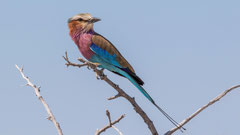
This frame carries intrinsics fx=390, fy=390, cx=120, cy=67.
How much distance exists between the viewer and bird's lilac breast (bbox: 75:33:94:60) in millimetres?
6730

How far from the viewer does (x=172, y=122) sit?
4.91 meters

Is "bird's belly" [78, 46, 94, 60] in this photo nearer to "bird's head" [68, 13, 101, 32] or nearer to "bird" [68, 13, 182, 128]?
"bird" [68, 13, 182, 128]

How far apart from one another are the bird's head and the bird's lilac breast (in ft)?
0.51

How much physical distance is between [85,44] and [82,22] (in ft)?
1.69

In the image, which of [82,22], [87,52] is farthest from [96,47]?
[82,22]

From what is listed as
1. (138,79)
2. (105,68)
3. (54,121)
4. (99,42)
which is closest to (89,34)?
(99,42)

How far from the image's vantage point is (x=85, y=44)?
6.83 metres

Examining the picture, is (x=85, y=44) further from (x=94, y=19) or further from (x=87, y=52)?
(x=94, y=19)

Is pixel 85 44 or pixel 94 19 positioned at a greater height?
pixel 94 19

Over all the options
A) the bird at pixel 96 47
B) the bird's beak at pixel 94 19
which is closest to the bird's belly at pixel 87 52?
the bird at pixel 96 47

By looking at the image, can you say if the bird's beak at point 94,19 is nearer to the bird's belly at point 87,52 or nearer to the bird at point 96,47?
the bird at point 96,47

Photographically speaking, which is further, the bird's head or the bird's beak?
the bird's beak

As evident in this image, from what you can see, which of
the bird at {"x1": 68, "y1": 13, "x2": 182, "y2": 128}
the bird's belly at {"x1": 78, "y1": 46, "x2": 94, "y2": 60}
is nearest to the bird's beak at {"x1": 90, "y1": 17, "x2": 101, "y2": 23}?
the bird at {"x1": 68, "y1": 13, "x2": 182, "y2": 128}

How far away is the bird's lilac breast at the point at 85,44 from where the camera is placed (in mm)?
6730
